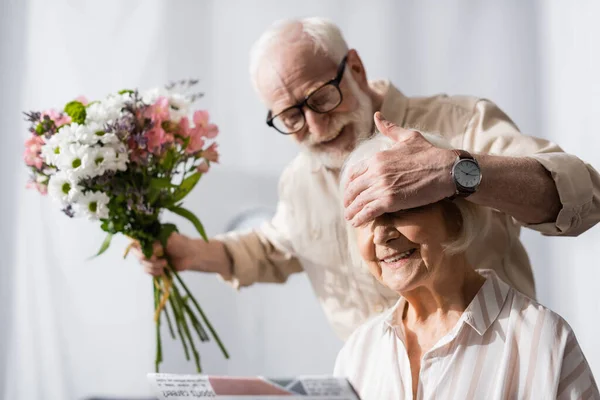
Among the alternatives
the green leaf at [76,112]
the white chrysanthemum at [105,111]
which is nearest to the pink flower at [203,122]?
the white chrysanthemum at [105,111]

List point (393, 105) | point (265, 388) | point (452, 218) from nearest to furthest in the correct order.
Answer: point (265, 388)
point (452, 218)
point (393, 105)

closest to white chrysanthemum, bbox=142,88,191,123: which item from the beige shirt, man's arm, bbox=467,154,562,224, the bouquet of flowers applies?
the bouquet of flowers

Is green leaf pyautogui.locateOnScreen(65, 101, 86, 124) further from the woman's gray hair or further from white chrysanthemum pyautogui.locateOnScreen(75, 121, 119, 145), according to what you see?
the woman's gray hair

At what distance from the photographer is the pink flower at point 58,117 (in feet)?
7.07

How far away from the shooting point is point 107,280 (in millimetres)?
3467

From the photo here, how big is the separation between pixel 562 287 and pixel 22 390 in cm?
225

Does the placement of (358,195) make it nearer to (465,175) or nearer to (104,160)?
(465,175)

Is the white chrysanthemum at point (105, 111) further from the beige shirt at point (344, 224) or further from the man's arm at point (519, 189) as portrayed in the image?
the man's arm at point (519, 189)

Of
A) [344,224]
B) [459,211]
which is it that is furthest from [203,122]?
[459,211]

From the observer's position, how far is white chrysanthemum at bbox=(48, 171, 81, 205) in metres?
2.06

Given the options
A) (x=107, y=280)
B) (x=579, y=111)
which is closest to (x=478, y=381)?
(x=579, y=111)

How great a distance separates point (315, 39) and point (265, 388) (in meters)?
1.31

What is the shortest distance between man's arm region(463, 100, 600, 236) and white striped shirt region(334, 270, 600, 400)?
0.60 feet

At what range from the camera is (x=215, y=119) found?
357 cm
